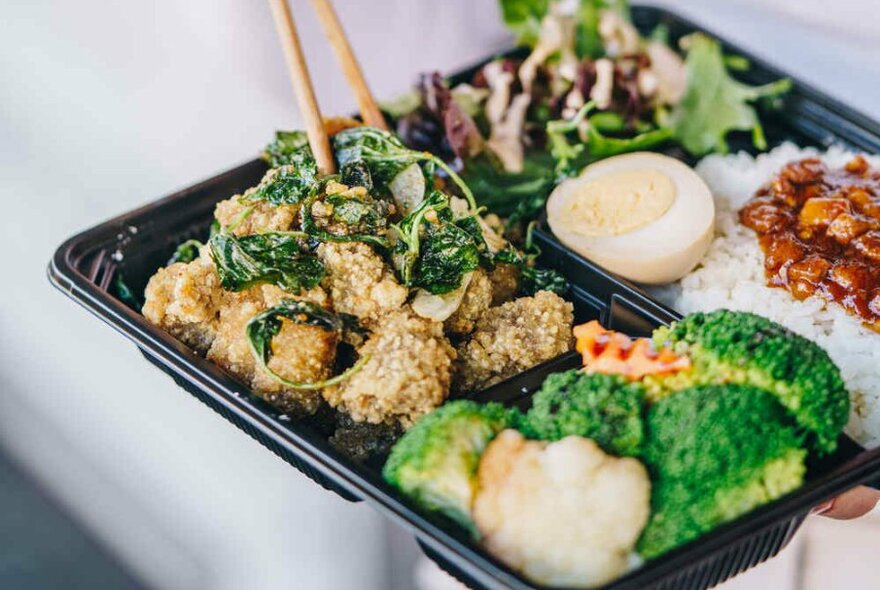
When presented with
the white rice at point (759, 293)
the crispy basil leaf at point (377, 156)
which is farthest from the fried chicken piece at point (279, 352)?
the white rice at point (759, 293)

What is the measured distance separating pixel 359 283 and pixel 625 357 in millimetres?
647

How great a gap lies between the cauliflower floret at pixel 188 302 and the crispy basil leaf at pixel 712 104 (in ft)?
5.86

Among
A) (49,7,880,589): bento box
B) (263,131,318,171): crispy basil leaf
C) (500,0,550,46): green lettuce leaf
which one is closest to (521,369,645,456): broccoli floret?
(49,7,880,589): bento box

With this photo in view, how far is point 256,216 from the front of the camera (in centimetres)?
230

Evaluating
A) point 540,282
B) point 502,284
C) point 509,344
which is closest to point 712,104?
point 540,282

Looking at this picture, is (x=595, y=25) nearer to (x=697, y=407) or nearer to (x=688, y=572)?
(x=697, y=407)

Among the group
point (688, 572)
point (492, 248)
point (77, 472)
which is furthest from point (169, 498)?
point (688, 572)

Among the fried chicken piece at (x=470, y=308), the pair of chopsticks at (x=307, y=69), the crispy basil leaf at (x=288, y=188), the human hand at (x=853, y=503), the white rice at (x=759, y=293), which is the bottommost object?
the human hand at (x=853, y=503)

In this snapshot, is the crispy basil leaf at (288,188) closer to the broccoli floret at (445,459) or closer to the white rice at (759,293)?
the broccoli floret at (445,459)

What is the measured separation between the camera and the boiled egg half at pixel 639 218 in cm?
257

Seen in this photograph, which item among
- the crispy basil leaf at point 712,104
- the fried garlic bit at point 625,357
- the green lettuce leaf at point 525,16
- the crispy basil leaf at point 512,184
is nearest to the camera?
the fried garlic bit at point 625,357

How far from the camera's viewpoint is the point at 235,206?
2.38 metres

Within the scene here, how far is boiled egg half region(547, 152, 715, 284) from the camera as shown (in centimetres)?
257

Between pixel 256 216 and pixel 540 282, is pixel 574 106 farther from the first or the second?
pixel 256 216
